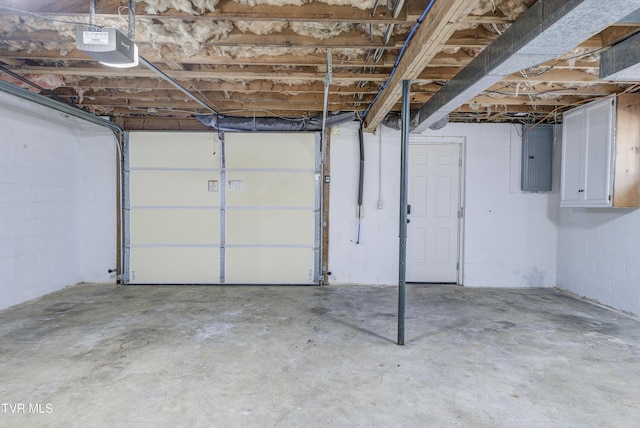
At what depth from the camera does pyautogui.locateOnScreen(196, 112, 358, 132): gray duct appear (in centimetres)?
462

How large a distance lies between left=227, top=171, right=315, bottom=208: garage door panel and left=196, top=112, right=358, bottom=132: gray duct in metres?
0.62

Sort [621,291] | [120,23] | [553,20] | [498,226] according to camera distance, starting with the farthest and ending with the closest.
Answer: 1. [498,226]
2. [621,291]
3. [120,23]
4. [553,20]

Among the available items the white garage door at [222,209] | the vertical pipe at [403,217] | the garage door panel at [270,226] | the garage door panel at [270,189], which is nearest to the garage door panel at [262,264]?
the white garage door at [222,209]

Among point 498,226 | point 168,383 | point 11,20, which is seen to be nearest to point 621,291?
point 498,226

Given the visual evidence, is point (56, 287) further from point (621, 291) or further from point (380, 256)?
point (621, 291)

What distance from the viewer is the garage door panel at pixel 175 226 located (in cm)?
487

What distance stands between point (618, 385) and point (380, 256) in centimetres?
295

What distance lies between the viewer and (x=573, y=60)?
282cm

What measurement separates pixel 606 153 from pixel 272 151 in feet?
13.0

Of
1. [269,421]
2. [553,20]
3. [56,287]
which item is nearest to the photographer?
[553,20]

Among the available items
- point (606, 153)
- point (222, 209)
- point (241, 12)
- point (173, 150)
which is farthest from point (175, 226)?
point (606, 153)

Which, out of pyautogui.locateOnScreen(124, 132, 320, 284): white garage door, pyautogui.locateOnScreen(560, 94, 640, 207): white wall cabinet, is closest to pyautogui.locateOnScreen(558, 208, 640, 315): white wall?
pyautogui.locateOnScreen(560, 94, 640, 207): white wall cabinet

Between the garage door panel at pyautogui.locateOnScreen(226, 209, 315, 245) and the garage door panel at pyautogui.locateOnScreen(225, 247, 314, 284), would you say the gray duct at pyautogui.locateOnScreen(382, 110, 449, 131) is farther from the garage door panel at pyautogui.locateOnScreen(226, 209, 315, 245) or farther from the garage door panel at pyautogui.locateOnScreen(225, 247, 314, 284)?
the garage door panel at pyautogui.locateOnScreen(225, 247, 314, 284)

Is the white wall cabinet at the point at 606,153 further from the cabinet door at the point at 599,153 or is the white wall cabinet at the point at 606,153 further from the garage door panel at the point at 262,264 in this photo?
the garage door panel at the point at 262,264
